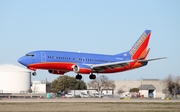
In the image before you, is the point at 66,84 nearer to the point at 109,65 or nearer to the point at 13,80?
the point at 13,80

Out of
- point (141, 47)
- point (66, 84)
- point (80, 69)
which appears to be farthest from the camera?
point (66, 84)

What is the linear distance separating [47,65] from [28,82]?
85026 mm

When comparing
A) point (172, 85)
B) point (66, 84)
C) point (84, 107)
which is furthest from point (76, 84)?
point (84, 107)

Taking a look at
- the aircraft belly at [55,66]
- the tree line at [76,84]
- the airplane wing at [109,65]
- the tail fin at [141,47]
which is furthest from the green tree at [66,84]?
the aircraft belly at [55,66]

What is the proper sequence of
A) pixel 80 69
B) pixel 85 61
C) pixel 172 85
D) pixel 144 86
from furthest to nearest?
pixel 144 86
pixel 172 85
pixel 85 61
pixel 80 69

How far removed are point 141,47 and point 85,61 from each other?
1653 centimetres

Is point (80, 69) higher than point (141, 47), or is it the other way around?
point (141, 47)

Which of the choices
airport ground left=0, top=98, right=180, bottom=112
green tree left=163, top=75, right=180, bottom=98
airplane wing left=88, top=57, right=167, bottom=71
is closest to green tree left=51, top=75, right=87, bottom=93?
green tree left=163, top=75, right=180, bottom=98

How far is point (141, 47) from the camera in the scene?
8625 centimetres

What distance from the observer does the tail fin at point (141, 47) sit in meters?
84.4

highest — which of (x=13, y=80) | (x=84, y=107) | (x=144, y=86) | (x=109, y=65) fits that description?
(x=109, y=65)

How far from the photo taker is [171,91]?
408 feet

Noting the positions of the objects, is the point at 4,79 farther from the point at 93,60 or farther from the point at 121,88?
the point at 93,60

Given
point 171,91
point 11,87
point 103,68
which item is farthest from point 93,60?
point 11,87
